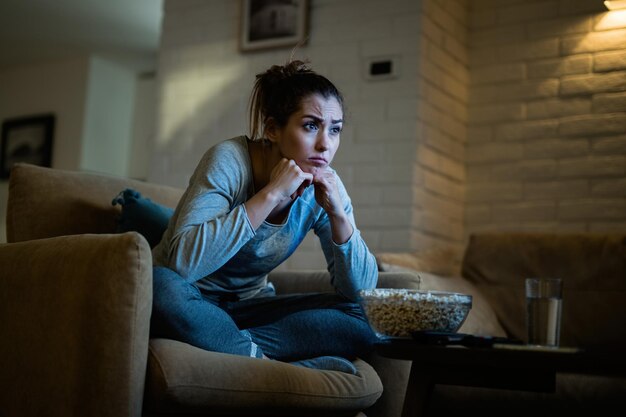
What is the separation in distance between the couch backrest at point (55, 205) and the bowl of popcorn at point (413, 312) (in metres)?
1.00

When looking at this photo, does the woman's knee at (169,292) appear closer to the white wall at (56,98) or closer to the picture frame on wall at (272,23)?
the picture frame on wall at (272,23)

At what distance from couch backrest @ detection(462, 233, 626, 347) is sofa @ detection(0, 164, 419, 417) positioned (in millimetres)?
1131

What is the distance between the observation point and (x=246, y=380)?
1.52 metres

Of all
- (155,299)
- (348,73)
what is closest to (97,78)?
(348,73)

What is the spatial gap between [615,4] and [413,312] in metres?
2.54

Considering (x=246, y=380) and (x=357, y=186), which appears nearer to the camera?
(x=246, y=380)

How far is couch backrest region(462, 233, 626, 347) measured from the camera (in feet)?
8.46

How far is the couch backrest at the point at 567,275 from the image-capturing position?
2.58 meters

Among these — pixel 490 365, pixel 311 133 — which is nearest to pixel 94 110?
Result: pixel 311 133

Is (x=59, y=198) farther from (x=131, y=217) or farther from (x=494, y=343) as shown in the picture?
(x=494, y=343)

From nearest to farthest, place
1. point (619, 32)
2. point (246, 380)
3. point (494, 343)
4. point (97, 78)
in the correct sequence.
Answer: point (494, 343), point (246, 380), point (619, 32), point (97, 78)

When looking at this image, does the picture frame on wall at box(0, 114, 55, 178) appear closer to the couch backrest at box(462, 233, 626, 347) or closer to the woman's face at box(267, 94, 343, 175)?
the couch backrest at box(462, 233, 626, 347)

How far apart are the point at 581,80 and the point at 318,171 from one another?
1944 mm

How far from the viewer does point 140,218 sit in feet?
6.89
